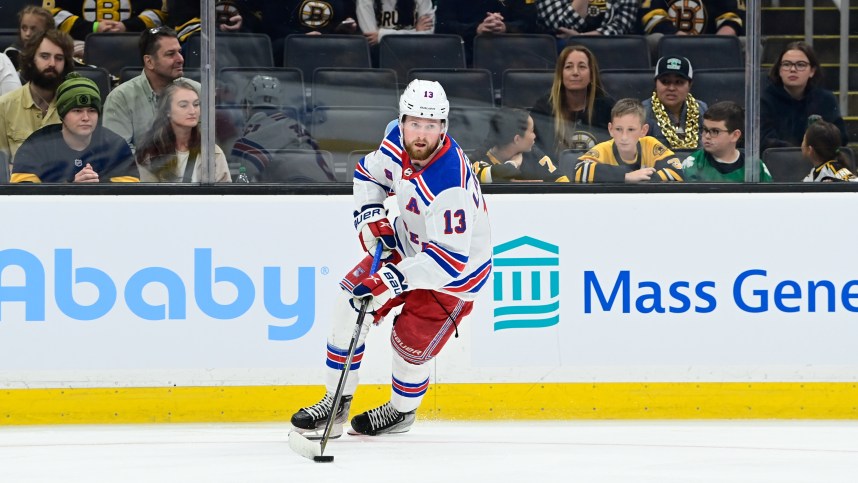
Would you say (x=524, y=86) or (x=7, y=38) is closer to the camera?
(x=7, y=38)

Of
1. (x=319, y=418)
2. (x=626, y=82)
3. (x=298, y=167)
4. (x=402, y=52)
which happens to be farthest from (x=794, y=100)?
(x=319, y=418)

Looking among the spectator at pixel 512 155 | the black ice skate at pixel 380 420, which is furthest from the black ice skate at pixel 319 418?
the spectator at pixel 512 155

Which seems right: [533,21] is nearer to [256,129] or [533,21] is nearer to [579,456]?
[256,129]

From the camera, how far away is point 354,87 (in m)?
4.91

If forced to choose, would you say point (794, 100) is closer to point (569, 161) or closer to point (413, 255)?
point (569, 161)

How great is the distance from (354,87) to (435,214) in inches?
36.0

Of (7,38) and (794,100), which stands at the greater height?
(7,38)

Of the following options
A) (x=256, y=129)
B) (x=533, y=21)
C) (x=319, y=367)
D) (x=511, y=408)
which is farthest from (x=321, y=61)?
(x=511, y=408)

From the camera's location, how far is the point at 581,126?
5004 millimetres

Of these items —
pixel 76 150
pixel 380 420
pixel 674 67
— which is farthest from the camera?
pixel 674 67

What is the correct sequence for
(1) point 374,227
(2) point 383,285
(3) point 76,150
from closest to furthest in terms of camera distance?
(2) point 383,285
(1) point 374,227
(3) point 76,150

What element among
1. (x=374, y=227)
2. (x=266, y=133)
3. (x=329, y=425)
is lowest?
(x=329, y=425)

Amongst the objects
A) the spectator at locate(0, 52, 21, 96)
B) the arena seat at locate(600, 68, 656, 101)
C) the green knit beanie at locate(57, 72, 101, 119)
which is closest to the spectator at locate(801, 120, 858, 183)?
the arena seat at locate(600, 68, 656, 101)

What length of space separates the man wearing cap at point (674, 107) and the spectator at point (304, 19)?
1.08m
